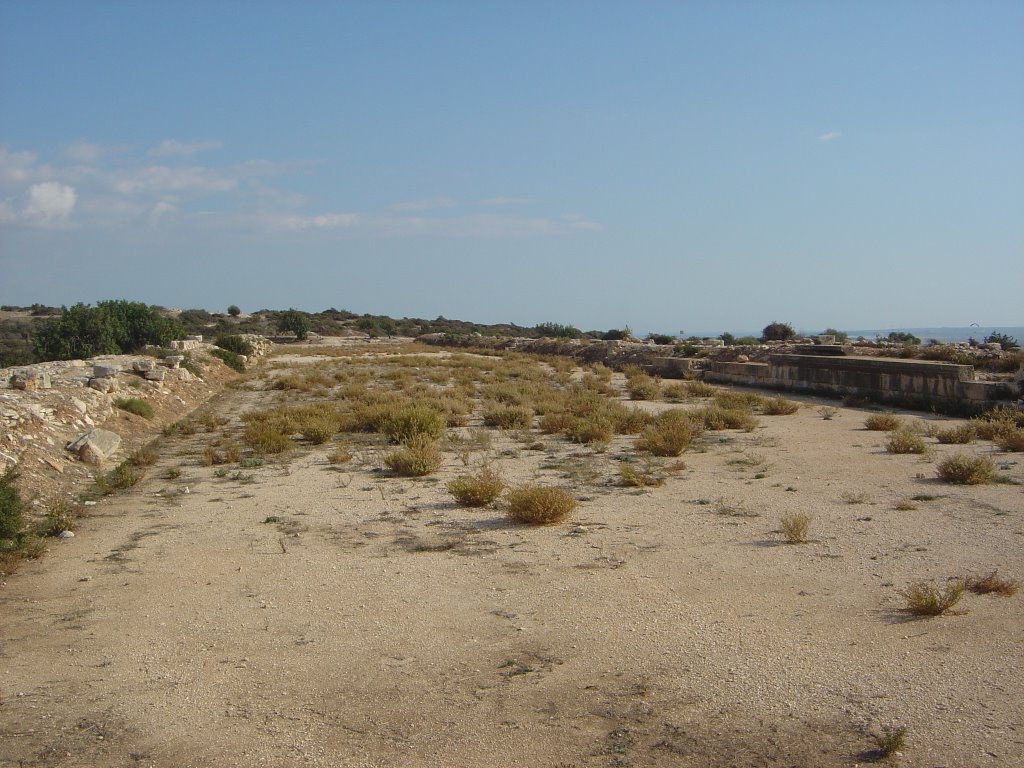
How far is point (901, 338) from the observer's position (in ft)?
137

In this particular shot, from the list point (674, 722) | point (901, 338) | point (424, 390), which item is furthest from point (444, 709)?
point (901, 338)

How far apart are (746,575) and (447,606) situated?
270cm

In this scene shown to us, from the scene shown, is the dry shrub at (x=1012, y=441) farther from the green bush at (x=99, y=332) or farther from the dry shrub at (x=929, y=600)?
the green bush at (x=99, y=332)

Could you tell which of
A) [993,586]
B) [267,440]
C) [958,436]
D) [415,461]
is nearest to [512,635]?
[993,586]

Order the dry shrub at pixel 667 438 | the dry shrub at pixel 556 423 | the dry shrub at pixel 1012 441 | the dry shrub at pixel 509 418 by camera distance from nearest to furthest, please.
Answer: the dry shrub at pixel 1012 441, the dry shrub at pixel 667 438, the dry shrub at pixel 556 423, the dry shrub at pixel 509 418

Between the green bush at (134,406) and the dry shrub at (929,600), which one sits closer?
the dry shrub at (929,600)

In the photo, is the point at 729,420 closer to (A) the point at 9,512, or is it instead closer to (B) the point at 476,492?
(B) the point at 476,492

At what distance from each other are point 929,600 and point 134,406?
15725 millimetres

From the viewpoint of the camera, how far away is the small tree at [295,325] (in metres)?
66.0

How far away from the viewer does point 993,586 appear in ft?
19.9

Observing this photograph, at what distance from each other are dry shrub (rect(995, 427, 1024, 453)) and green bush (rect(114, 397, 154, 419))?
54.2ft

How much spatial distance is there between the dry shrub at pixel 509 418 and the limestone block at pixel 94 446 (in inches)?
288

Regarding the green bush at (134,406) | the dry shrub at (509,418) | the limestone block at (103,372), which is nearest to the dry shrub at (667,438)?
the dry shrub at (509,418)

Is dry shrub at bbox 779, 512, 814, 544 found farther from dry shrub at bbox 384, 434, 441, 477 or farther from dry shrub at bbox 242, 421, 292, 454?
dry shrub at bbox 242, 421, 292, 454
